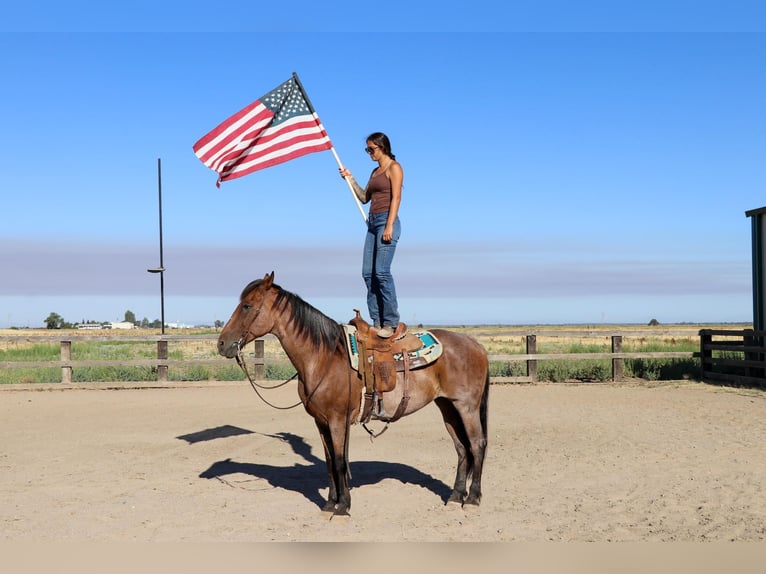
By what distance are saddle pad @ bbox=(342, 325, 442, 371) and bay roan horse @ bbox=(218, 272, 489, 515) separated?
75 millimetres

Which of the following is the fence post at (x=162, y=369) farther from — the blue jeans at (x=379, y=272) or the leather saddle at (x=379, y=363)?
the leather saddle at (x=379, y=363)

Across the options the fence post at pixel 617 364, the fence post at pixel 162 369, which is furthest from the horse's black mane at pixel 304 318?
the fence post at pixel 617 364

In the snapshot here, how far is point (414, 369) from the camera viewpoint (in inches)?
259

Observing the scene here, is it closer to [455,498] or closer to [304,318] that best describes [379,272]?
[304,318]

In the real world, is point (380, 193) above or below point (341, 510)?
above

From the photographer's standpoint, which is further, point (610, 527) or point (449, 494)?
point (449, 494)

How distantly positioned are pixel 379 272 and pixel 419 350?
2.50ft

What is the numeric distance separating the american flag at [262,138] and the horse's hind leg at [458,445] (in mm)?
2865

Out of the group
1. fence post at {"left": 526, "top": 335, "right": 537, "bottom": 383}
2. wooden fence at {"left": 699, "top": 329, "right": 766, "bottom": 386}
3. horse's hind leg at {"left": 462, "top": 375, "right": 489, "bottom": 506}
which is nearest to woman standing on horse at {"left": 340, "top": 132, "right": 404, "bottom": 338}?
horse's hind leg at {"left": 462, "top": 375, "right": 489, "bottom": 506}

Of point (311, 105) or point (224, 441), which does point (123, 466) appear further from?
point (311, 105)

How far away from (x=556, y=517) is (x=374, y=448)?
12.7 feet

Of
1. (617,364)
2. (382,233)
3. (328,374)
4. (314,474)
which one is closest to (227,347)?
(328,374)

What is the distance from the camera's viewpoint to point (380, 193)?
6.65 metres

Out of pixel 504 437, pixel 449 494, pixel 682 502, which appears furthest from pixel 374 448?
pixel 682 502
